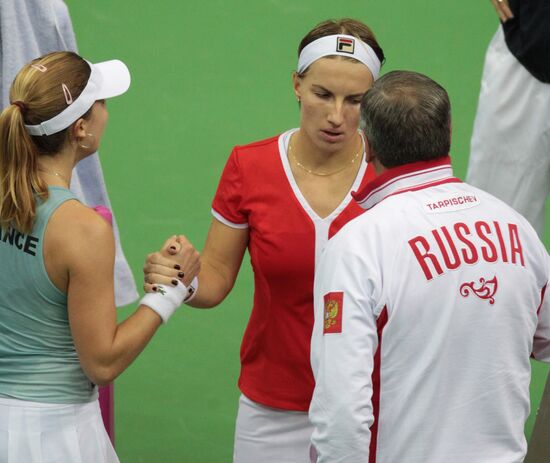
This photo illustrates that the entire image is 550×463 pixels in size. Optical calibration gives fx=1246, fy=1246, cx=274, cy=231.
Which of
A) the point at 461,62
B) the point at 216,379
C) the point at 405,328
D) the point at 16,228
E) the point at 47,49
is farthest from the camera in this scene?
the point at 461,62

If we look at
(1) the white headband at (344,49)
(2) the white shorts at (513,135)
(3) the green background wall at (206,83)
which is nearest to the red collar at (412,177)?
(1) the white headband at (344,49)

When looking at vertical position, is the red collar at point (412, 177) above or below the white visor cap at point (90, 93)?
below

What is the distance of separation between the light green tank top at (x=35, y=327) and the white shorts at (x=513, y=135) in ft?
7.24

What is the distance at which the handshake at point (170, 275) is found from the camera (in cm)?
297

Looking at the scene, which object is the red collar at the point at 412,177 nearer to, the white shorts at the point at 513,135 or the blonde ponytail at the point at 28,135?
the blonde ponytail at the point at 28,135

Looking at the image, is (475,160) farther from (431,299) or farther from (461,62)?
(431,299)

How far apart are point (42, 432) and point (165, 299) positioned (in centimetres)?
42

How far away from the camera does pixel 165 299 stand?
2.97 metres

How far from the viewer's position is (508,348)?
2.61m

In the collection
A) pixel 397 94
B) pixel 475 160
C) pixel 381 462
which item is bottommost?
pixel 381 462

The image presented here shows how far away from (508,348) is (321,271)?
42cm

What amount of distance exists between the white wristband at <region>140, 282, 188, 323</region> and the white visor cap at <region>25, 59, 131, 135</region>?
1.48ft

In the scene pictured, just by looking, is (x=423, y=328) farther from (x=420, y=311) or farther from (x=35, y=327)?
(x=35, y=327)

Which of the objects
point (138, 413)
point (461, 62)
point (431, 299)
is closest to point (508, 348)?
point (431, 299)
